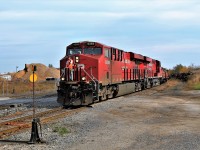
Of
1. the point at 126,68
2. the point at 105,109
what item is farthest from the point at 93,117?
the point at 126,68

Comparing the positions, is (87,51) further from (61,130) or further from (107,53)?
(61,130)

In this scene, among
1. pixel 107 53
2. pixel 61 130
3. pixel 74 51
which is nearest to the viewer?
pixel 61 130

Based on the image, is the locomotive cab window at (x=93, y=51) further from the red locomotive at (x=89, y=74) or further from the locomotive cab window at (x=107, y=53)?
the locomotive cab window at (x=107, y=53)

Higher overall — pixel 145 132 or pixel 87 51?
pixel 87 51

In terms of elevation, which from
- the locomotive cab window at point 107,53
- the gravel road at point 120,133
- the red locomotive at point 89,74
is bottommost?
the gravel road at point 120,133

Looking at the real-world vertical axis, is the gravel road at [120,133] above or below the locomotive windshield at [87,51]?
below

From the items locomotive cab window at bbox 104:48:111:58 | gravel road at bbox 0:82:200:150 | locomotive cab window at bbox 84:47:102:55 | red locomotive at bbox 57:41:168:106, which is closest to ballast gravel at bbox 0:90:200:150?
gravel road at bbox 0:82:200:150

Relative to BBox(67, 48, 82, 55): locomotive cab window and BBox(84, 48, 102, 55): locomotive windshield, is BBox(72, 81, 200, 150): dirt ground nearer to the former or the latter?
BBox(84, 48, 102, 55): locomotive windshield

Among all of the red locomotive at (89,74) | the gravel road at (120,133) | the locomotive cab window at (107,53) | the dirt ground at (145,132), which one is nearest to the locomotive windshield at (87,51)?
the red locomotive at (89,74)

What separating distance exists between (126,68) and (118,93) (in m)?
3.67

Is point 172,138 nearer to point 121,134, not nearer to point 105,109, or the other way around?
point 121,134

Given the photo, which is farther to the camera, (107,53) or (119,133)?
(107,53)

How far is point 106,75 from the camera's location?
2373 centimetres

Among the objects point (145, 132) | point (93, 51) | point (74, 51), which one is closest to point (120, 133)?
point (145, 132)
